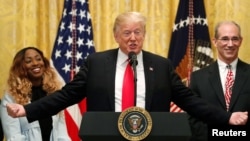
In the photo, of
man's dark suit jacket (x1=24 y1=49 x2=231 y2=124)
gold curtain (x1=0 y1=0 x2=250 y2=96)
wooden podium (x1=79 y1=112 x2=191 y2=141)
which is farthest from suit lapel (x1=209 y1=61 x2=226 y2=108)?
gold curtain (x1=0 y1=0 x2=250 y2=96)

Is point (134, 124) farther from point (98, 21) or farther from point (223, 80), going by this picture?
point (98, 21)

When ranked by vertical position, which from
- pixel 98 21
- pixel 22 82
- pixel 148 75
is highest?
pixel 98 21

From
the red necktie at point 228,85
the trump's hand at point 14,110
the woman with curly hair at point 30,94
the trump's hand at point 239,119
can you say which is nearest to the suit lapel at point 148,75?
the trump's hand at point 239,119

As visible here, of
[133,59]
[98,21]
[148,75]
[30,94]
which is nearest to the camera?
[133,59]

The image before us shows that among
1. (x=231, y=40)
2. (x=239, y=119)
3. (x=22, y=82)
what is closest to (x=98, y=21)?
(x=22, y=82)

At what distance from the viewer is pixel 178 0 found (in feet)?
18.9

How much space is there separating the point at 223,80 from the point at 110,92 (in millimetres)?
1240

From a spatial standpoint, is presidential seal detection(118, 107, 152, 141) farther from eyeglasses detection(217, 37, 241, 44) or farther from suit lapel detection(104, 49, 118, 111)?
eyeglasses detection(217, 37, 241, 44)

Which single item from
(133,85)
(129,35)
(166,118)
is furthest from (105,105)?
(166,118)

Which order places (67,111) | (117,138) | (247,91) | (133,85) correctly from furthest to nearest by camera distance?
(67,111), (247,91), (133,85), (117,138)

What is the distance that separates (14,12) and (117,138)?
360 centimetres

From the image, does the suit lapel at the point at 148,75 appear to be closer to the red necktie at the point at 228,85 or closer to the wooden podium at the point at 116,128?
the wooden podium at the point at 116,128

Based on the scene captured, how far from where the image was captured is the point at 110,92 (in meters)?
3.13

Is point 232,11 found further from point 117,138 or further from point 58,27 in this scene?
point 117,138
